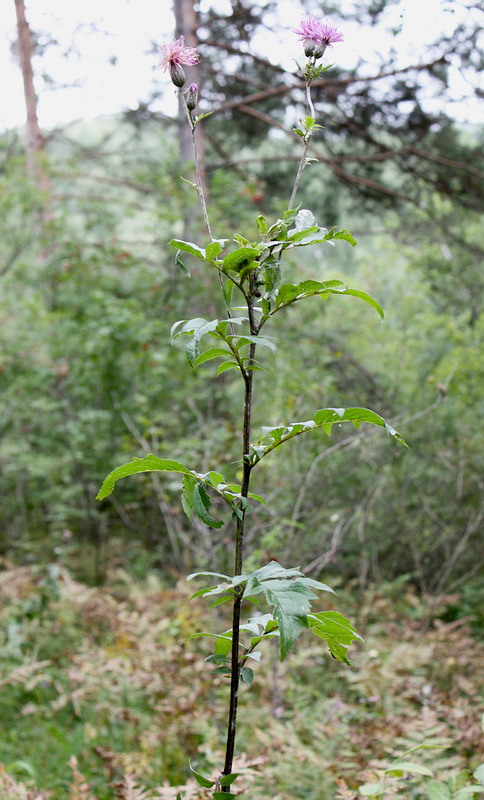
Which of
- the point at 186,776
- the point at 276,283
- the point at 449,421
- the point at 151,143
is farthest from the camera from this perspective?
the point at 151,143

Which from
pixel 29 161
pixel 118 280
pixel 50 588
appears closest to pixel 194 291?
pixel 118 280

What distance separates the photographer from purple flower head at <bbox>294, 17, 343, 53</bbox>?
126 centimetres

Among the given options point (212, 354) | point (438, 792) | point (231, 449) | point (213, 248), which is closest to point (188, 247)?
point (213, 248)

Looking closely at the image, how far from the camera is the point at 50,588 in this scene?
14.9 feet

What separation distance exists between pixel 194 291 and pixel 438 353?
394cm

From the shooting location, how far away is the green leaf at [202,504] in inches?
45.9

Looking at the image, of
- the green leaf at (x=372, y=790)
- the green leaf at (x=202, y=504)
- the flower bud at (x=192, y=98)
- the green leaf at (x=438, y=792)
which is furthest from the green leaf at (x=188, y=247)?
the green leaf at (x=438, y=792)

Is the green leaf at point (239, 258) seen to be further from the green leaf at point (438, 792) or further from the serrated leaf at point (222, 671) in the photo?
the green leaf at point (438, 792)

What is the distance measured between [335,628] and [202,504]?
1.06ft

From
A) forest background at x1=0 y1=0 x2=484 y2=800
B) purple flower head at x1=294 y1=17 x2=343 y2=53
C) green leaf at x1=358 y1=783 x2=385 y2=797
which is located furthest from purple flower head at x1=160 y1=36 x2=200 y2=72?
green leaf at x1=358 y1=783 x2=385 y2=797

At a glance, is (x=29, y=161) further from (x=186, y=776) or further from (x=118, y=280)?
(x=186, y=776)

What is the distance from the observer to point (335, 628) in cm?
119

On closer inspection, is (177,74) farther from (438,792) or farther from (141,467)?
(438,792)

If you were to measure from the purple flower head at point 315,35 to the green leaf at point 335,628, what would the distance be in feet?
3.43
